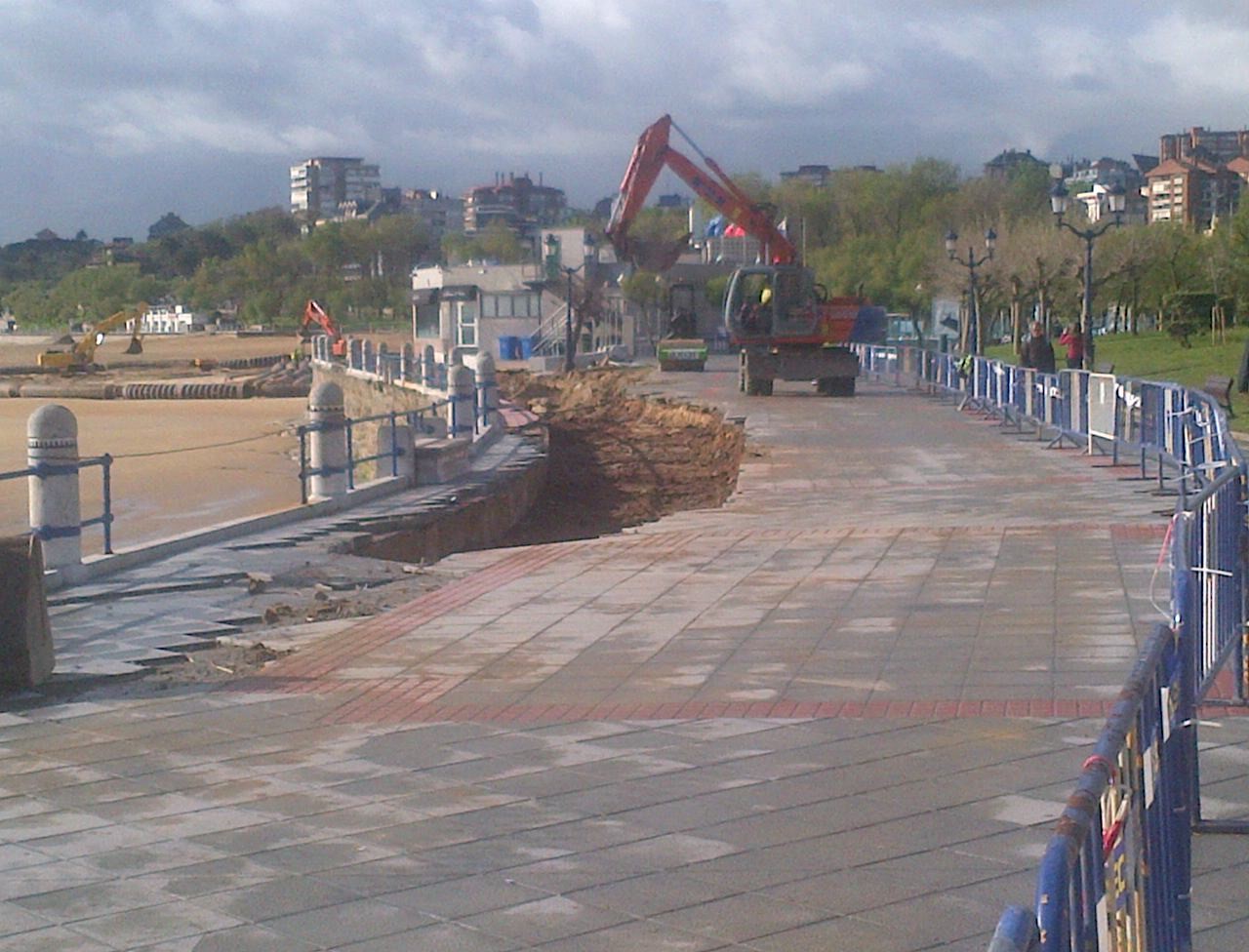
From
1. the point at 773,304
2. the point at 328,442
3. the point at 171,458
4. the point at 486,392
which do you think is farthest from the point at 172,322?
the point at 328,442

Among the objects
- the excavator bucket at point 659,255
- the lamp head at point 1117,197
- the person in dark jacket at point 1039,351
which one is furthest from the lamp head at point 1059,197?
the excavator bucket at point 659,255

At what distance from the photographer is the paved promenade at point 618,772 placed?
544cm

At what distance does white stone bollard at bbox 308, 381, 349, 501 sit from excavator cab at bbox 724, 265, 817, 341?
2258 centimetres

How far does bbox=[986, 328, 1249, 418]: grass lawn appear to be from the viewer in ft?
127

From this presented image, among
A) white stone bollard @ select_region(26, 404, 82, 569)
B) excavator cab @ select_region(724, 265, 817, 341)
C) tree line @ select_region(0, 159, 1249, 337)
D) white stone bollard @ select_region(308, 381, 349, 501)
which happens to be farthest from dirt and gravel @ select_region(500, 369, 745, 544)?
tree line @ select_region(0, 159, 1249, 337)

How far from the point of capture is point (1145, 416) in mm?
18297

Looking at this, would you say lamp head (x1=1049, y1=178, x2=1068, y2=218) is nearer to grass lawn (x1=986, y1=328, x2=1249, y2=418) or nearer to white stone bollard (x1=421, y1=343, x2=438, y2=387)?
grass lawn (x1=986, y1=328, x2=1249, y2=418)

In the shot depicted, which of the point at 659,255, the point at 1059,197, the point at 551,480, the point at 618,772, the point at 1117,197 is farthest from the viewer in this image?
the point at 659,255

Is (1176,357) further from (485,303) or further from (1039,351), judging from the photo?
(485,303)

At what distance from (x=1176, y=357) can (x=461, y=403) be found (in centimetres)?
2671

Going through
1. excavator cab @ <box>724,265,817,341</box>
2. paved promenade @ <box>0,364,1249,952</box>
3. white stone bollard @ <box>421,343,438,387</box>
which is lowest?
paved promenade @ <box>0,364,1249,952</box>

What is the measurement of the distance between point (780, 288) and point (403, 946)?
34.9 meters

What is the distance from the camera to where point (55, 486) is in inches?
499

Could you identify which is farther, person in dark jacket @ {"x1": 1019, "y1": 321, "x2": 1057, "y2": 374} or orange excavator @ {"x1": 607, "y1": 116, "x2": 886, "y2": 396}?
orange excavator @ {"x1": 607, "y1": 116, "x2": 886, "y2": 396}
